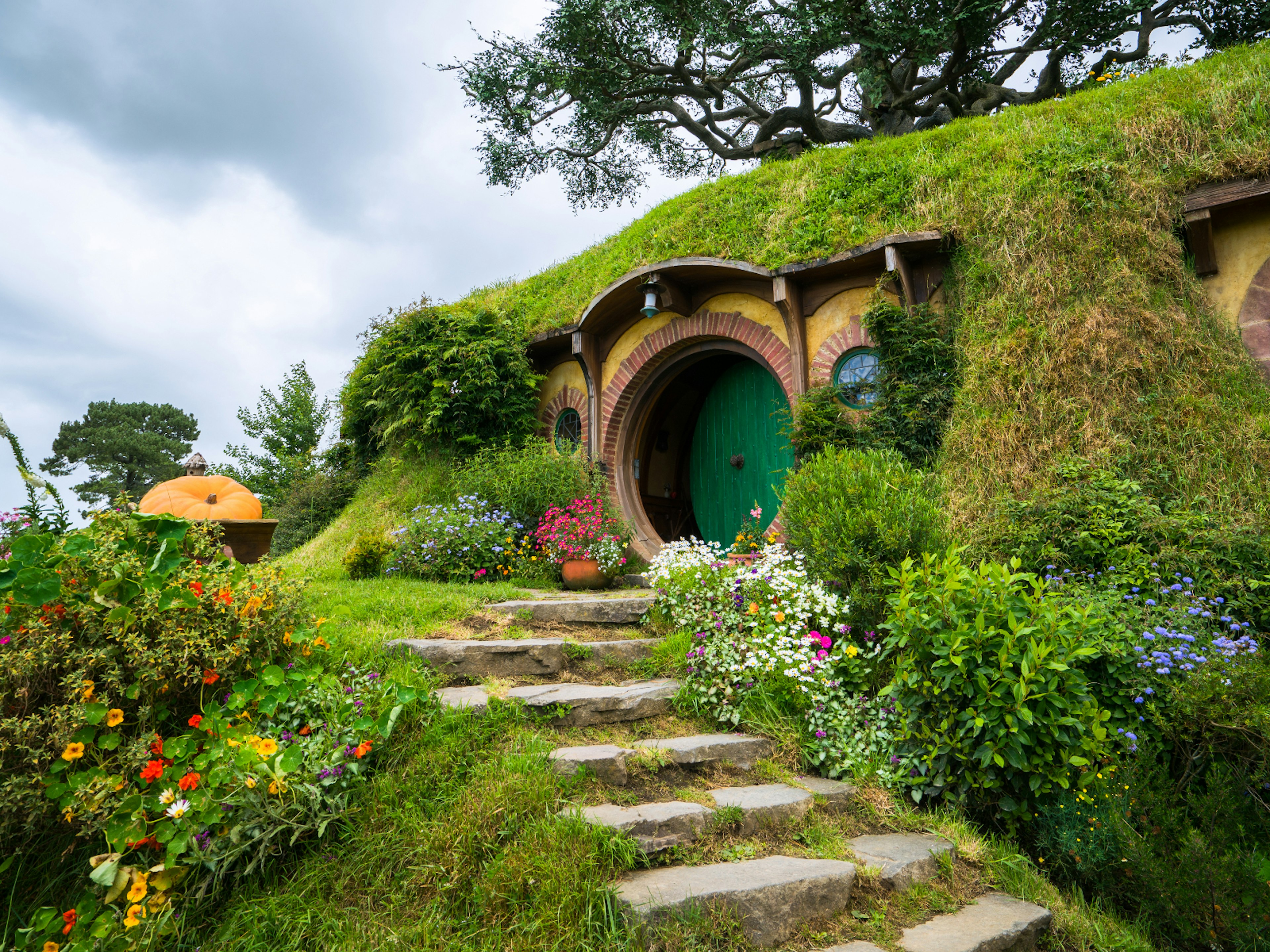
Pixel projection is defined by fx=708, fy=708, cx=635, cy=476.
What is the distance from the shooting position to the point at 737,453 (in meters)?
7.87

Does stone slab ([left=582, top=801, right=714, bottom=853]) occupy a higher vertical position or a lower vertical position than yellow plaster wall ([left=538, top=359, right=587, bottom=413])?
lower

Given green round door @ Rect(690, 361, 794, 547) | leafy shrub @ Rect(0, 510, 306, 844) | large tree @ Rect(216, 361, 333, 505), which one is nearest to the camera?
leafy shrub @ Rect(0, 510, 306, 844)

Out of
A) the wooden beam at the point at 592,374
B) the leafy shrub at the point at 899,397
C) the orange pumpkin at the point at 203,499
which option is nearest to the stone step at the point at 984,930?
the leafy shrub at the point at 899,397

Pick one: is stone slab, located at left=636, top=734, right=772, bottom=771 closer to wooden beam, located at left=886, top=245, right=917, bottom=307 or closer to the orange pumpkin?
the orange pumpkin

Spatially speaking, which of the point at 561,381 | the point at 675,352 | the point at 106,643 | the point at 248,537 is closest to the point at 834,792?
the point at 106,643

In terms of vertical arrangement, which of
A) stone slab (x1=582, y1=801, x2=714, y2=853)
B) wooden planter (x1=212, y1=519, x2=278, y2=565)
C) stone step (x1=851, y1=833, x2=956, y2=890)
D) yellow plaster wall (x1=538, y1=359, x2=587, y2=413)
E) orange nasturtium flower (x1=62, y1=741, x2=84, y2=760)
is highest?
yellow plaster wall (x1=538, y1=359, x2=587, y2=413)

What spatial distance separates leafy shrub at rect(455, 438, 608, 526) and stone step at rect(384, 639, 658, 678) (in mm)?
3147

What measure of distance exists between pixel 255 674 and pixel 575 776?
1431 millimetres

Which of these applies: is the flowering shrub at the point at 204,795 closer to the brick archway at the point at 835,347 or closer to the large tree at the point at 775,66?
the brick archway at the point at 835,347

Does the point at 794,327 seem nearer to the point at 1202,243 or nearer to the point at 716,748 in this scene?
the point at 1202,243

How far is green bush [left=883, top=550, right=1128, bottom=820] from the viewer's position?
2883mm

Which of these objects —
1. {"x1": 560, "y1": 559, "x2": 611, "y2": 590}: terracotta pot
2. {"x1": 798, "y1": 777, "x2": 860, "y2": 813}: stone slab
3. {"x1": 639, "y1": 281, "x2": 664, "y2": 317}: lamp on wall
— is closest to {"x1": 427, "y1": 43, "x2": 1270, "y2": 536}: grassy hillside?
{"x1": 639, "y1": 281, "x2": 664, "y2": 317}: lamp on wall

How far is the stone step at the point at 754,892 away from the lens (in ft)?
7.36

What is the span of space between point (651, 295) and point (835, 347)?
6.25 feet
